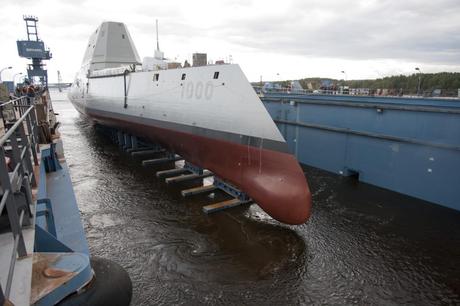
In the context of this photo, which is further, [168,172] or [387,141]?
[168,172]

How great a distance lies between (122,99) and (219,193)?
7.95m

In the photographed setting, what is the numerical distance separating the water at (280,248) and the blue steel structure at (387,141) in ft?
2.19

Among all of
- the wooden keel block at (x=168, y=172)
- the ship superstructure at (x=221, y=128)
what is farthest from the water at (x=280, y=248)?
the wooden keel block at (x=168, y=172)

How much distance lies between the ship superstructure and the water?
1.08 meters

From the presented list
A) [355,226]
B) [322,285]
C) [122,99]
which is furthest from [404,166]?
[122,99]

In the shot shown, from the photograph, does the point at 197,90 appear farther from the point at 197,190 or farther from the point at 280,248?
the point at 280,248

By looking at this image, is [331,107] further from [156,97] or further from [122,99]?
[122,99]

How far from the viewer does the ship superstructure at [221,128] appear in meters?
7.85

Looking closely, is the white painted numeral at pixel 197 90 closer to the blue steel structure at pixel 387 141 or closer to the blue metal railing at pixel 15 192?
the blue steel structure at pixel 387 141

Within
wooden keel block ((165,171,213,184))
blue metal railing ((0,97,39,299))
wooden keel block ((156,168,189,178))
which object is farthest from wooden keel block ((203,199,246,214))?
blue metal railing ((0,97,39,299))

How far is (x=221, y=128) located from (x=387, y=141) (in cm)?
605

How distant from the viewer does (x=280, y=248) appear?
285 inches

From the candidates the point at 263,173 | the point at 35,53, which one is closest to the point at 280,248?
the point at 263,173

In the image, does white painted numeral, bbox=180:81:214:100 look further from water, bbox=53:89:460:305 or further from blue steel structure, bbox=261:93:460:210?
blue steel structure, bbox=261:93:460:210
